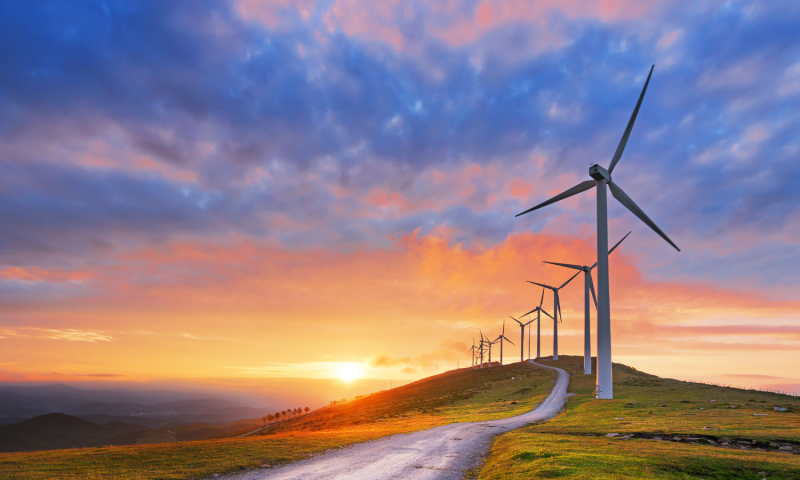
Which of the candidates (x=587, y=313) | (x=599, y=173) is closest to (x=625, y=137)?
(x=599, y=173)

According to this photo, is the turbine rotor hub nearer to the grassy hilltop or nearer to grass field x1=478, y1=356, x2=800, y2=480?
grass field x1=478, y1=356, x2=800, y2=480

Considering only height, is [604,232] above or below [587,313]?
above

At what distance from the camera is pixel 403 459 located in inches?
1378

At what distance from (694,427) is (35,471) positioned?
64327 millimetres

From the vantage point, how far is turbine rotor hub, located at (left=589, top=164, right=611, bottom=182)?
8456 centimetres

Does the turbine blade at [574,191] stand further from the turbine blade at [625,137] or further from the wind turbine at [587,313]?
the wind turbine at [587,313]

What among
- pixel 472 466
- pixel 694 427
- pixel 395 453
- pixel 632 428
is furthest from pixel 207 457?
pixel 694 427

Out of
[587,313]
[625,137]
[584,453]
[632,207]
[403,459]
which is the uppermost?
[625,137]

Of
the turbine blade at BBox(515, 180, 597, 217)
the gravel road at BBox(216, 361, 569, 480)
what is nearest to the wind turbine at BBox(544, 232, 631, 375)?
the turbine blade at BBox(515, 180, 597, 217)

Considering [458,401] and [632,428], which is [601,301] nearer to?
[632,428]

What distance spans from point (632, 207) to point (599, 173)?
32.7ft

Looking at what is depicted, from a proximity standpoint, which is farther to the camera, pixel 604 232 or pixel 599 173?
pixel 599 173

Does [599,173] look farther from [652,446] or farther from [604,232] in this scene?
[652,446]

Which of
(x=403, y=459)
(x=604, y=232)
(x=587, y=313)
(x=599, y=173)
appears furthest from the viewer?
(x=587, y=313)
